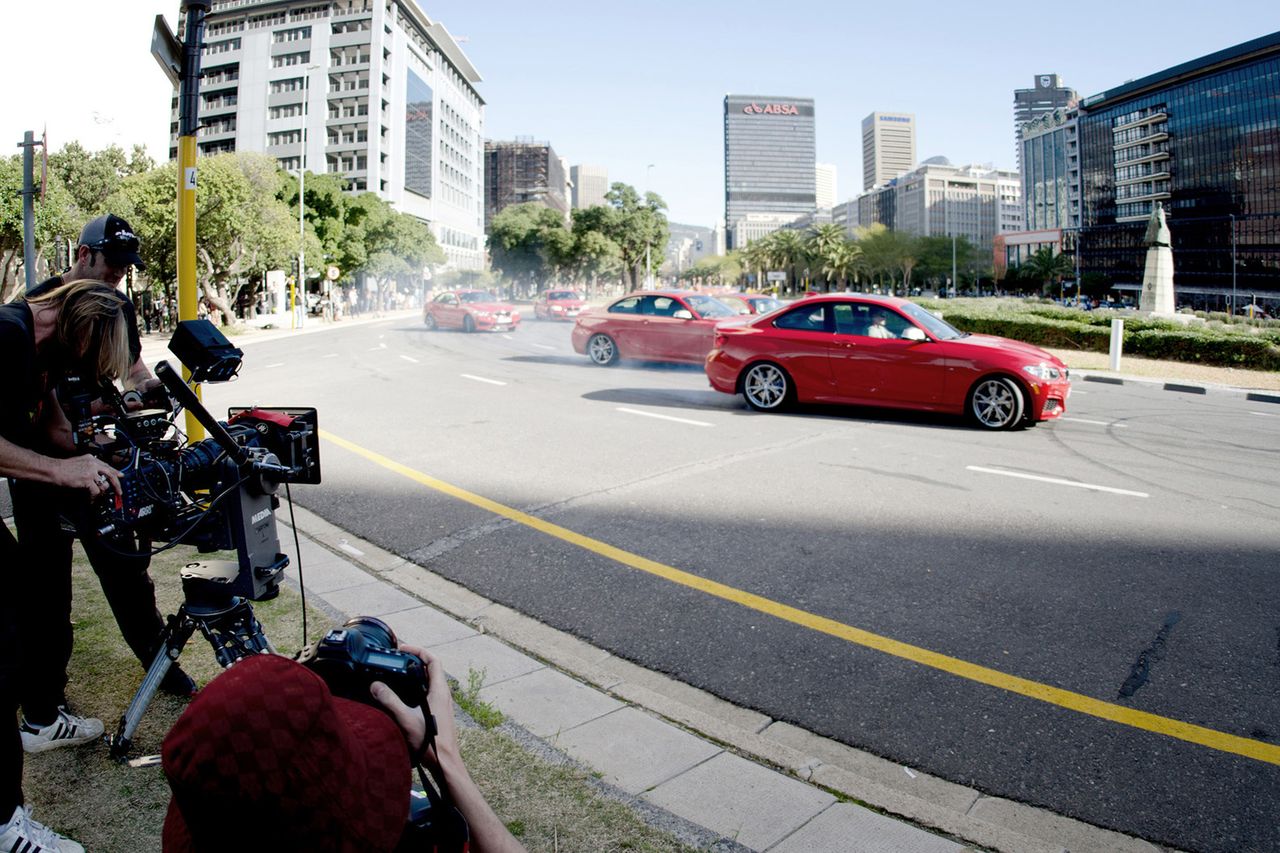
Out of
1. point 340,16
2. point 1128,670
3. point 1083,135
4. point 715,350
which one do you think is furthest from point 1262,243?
point 1128,670

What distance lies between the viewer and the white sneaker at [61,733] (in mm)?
3047

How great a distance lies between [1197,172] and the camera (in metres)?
107

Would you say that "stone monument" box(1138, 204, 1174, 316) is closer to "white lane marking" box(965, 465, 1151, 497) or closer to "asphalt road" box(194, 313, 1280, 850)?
"asphalt road" box(194, 313, 1280, 850)

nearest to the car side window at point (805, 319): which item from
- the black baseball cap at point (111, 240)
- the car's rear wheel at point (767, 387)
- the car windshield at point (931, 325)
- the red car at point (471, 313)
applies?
the car's rear wheel at point (767, 387)

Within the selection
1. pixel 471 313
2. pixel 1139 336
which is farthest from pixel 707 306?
pixel 471 313

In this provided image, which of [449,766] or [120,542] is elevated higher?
[120,542]

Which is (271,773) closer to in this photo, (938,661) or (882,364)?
(938,661)

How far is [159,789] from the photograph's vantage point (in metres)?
2.85

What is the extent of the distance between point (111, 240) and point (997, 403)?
9.32m

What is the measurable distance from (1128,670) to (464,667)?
2.94 metres

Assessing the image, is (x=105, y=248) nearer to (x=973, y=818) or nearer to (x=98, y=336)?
(x=98, y=336)

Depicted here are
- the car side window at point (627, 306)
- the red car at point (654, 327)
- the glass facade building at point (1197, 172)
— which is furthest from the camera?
the glass facade building at point (1197, 172)

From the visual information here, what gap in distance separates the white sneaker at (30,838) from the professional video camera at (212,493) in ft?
1.63

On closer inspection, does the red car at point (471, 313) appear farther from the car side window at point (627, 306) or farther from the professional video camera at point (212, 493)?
the professional video camera at point (212, 493)
